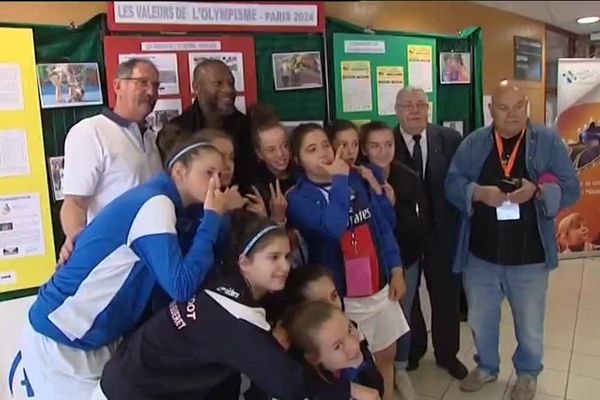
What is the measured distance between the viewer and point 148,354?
137 centimetres

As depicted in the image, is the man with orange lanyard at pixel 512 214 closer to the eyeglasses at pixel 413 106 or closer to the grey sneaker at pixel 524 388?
the grey sneaker at pixel 524 388

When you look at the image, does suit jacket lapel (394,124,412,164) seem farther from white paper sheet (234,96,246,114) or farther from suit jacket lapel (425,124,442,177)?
white paper sheet (234,96,246,114)

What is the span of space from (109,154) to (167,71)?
2.52 ft

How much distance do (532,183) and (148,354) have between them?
175 centimetres

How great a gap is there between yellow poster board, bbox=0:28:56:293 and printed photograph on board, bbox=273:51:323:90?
1.16 meters

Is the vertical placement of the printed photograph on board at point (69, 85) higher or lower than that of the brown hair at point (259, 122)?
higher

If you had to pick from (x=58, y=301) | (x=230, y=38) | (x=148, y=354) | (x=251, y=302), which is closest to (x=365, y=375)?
(x=251, y=302)

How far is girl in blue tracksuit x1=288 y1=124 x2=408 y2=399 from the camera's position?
1872 millimetres

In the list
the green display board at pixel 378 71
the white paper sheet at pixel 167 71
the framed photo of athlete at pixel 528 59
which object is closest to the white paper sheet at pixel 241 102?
the white paper sheet at pixel 167 71

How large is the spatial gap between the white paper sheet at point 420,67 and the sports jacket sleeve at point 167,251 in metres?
2.35

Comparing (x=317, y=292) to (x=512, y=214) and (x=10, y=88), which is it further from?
(x=10, y=88)

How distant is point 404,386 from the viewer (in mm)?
2533

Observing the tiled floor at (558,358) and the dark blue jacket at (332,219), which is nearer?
the dark blue jacket at (332,219)

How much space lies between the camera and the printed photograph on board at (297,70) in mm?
2791
